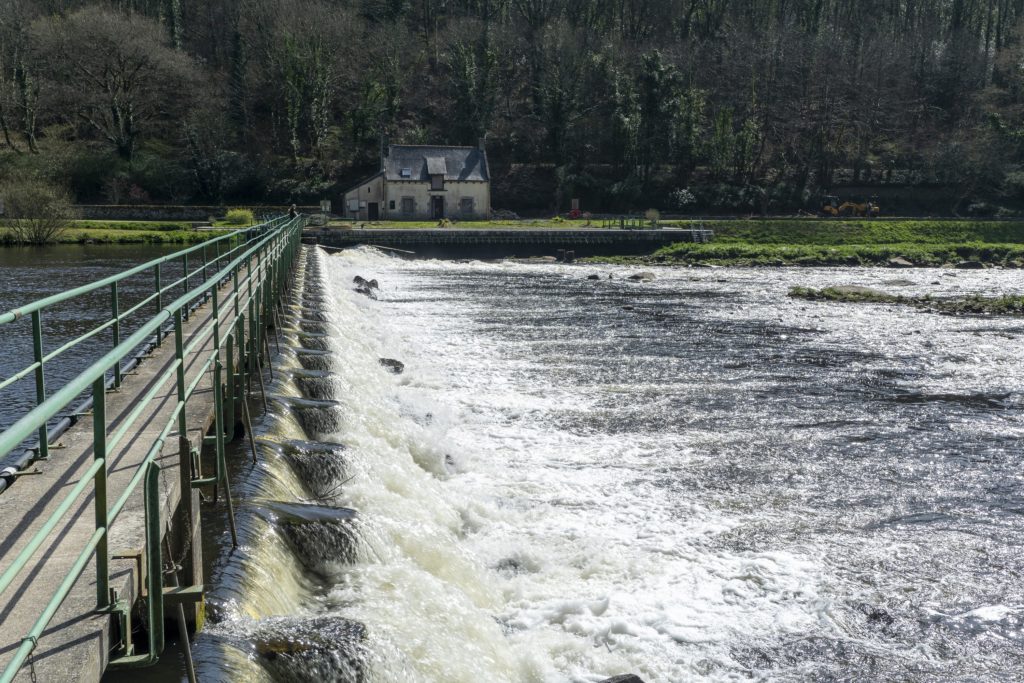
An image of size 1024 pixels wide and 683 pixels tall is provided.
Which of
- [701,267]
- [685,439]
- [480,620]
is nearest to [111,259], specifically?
[701,267]

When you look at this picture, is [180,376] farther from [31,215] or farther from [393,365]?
[31,215]

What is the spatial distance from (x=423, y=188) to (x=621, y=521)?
59.8 m

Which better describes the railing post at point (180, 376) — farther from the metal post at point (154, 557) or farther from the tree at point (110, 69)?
the tree at point (110, 69)

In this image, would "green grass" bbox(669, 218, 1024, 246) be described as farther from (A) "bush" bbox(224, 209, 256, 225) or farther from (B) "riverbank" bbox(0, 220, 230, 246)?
(B) "riverbank" bbox(0, 220, 230, 246)

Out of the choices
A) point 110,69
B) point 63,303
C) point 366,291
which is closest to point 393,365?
point 63,303

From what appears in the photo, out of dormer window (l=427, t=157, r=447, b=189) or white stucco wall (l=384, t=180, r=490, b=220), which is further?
dormer window (l=427, t=157, r=447, b=189)

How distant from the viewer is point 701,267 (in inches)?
1998

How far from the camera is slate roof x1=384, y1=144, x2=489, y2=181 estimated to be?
67.9 m

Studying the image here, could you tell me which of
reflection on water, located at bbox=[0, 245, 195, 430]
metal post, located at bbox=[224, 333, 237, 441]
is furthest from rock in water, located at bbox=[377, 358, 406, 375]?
metal post, located at bbox=[224, 333, 237, 441]

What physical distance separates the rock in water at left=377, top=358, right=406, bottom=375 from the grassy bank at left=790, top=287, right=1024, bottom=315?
2125 cm

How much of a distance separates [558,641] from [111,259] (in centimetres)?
3746

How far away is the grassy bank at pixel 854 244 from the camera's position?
53531mm

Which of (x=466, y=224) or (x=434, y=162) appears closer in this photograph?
(x=466, y=224)

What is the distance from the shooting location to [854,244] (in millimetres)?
58188
